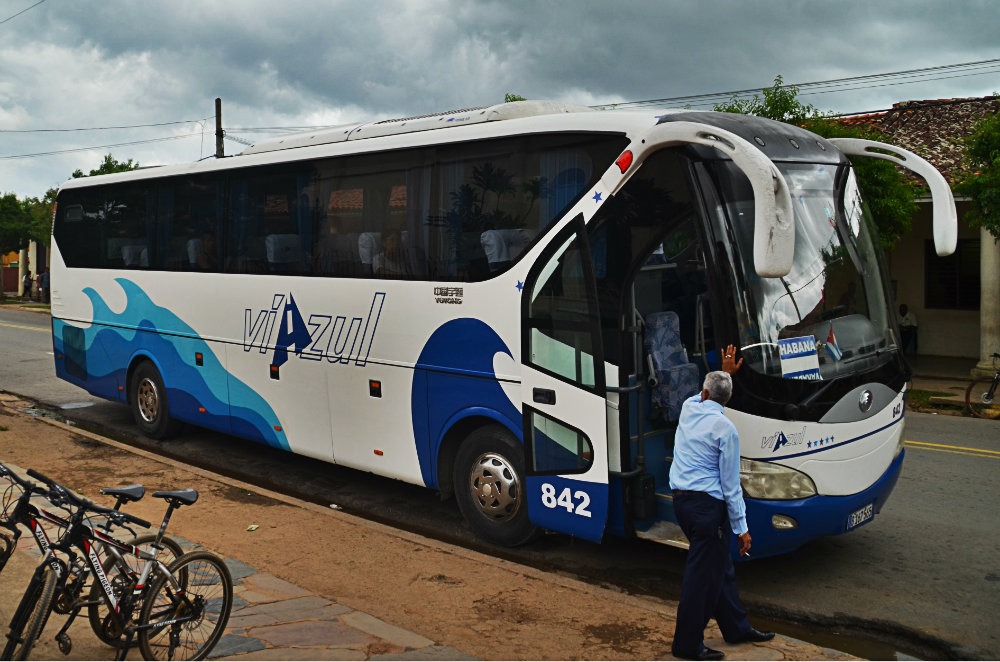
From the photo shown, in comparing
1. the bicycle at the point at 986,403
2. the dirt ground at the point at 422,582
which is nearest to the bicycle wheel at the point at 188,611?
the dirt ground at the point at 422,582

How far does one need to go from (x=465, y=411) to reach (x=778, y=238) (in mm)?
3347

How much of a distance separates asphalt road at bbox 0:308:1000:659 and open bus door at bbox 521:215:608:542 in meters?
0.71

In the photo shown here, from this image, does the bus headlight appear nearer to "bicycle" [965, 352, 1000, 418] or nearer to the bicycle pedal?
the bicycle pedal

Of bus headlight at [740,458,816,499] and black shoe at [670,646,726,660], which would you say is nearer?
black shoe at [670,646,726,660]

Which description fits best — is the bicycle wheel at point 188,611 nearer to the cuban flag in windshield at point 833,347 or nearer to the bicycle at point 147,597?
the bicycle at point 147,597

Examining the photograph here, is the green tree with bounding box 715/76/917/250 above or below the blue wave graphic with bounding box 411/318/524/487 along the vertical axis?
above

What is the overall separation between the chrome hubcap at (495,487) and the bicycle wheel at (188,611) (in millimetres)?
3012

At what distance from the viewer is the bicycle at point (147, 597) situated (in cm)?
479

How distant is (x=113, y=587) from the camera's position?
505 cm

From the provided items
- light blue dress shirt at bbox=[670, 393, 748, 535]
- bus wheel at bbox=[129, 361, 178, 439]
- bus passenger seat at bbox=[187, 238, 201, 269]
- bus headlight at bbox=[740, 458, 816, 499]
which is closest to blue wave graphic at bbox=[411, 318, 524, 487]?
bus headlight at bbox=[740, 458, 816, 499]

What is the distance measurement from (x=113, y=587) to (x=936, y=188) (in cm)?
632

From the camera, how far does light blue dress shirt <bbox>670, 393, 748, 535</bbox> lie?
570 centimetres

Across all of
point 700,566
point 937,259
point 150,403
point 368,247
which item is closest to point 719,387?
point 700,566

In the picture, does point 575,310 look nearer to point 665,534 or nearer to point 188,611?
point 665,534
